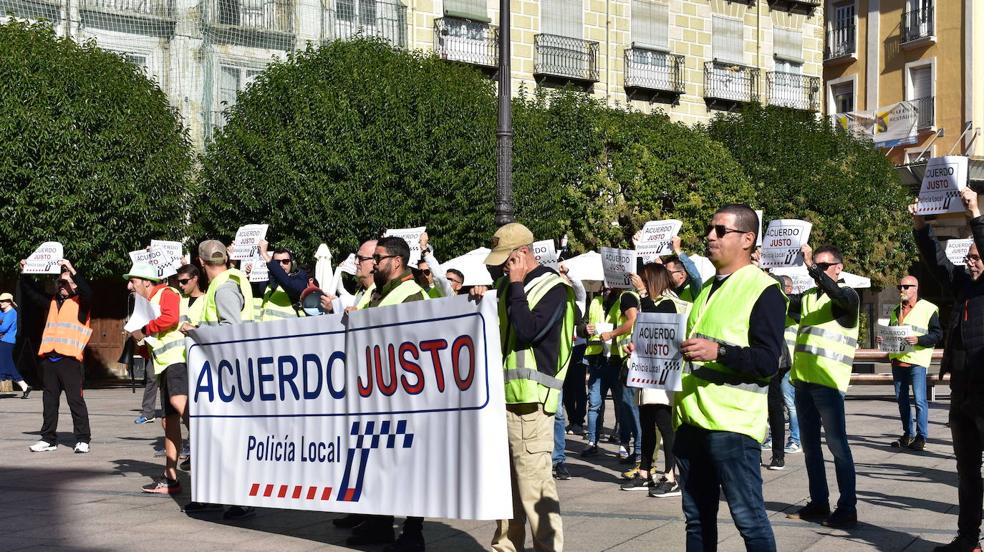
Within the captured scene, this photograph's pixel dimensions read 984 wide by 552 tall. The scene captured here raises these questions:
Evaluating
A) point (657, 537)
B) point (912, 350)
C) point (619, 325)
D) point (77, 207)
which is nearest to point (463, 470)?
point (657, 537)

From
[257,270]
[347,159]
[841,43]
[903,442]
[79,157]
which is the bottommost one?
[903,442]

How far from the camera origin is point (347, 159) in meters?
26.2

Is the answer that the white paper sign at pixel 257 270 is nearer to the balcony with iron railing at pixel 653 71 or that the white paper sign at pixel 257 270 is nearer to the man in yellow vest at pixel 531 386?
the man in yellow vest at pixel 531 386

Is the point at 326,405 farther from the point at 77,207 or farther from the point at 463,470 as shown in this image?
the point at 77,207

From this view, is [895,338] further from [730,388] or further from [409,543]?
[730,388]

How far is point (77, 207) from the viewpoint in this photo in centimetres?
2445

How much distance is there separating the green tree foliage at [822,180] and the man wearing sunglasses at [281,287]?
83.0ft

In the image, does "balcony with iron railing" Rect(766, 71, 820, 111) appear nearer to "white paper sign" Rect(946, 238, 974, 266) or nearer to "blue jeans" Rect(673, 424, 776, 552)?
"white paper sign" Rect(946, 238, 974, 266)

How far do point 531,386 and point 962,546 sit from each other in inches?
105

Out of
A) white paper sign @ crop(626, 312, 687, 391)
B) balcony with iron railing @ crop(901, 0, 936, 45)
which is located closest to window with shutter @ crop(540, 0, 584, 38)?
balcony with iron railing @ crop(901, 0, 936, 45)

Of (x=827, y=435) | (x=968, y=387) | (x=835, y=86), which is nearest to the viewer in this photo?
(x=968, y=387)

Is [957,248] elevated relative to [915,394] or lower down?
elevated

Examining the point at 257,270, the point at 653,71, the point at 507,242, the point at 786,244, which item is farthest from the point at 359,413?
the point at 653,71

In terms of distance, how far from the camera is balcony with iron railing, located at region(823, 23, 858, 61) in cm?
4275
